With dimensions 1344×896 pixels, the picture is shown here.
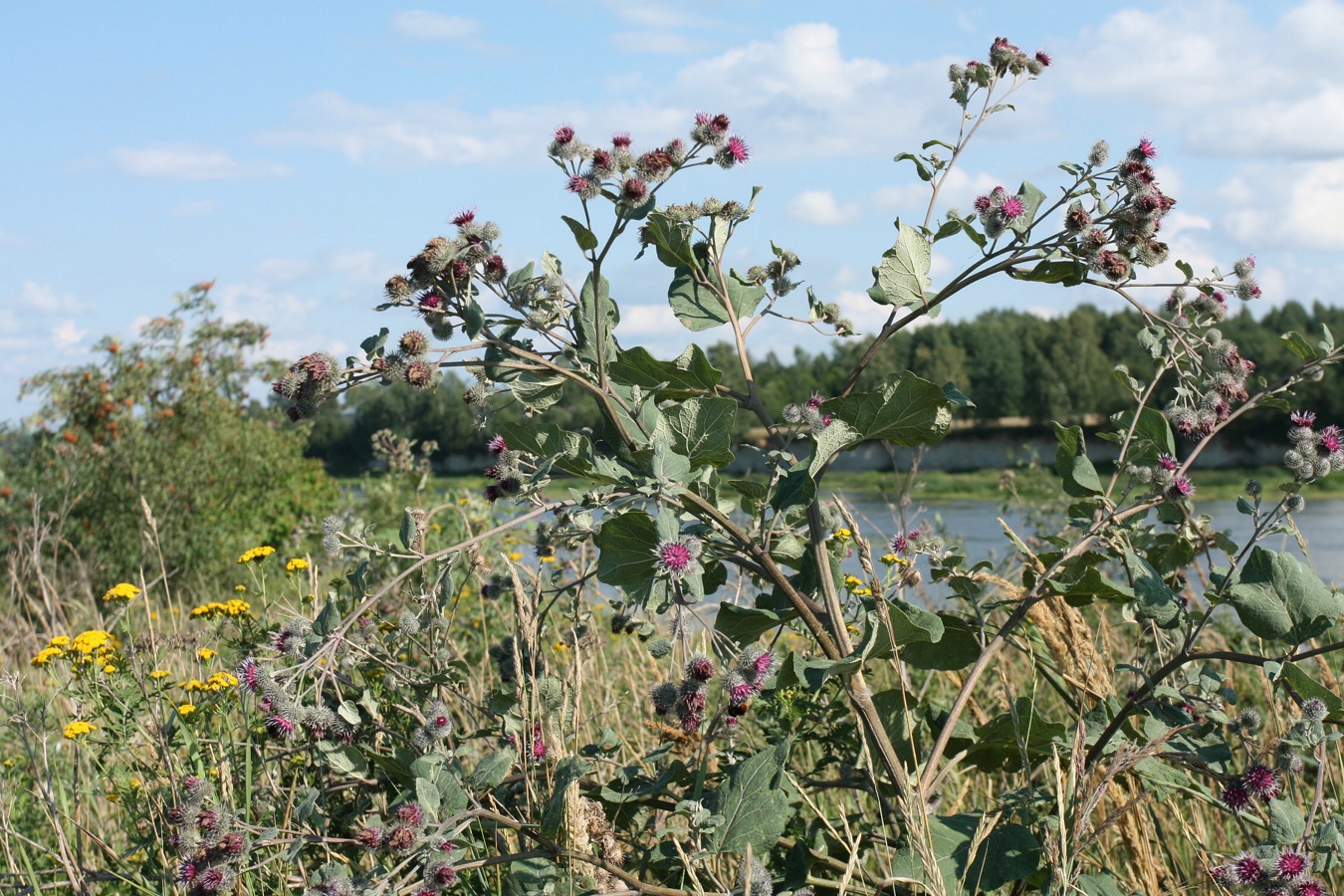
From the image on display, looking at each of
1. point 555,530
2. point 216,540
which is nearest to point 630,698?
point 555,530

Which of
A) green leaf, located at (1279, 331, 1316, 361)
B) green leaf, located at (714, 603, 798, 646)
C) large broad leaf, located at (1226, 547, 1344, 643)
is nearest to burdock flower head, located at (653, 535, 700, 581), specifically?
green leaf, located at (714, 603, 798, 646)

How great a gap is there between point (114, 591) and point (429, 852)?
2.33m

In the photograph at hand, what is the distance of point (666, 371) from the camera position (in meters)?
1.85

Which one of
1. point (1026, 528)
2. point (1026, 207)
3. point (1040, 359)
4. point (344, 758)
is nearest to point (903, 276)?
point (1026, 207)

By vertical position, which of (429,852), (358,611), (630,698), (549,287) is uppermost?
(549,287)

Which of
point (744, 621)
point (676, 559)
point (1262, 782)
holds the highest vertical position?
point (676, 559)

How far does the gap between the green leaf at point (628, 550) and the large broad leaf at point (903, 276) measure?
55 cm

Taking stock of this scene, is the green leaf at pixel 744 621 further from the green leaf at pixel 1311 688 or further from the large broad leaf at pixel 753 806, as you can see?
the green leaf at pixel 1311 688

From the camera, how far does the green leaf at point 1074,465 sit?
2.05 meters

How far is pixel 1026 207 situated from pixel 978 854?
1089mm

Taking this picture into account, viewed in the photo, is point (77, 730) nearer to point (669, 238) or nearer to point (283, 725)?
point (283, 725)

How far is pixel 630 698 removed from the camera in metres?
4.00

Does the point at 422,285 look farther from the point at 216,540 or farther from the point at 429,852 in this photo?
the point at 216,540

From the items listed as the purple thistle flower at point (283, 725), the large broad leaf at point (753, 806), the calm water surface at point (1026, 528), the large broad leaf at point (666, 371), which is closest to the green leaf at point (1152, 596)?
the large broad leaf at point (753, 806)
